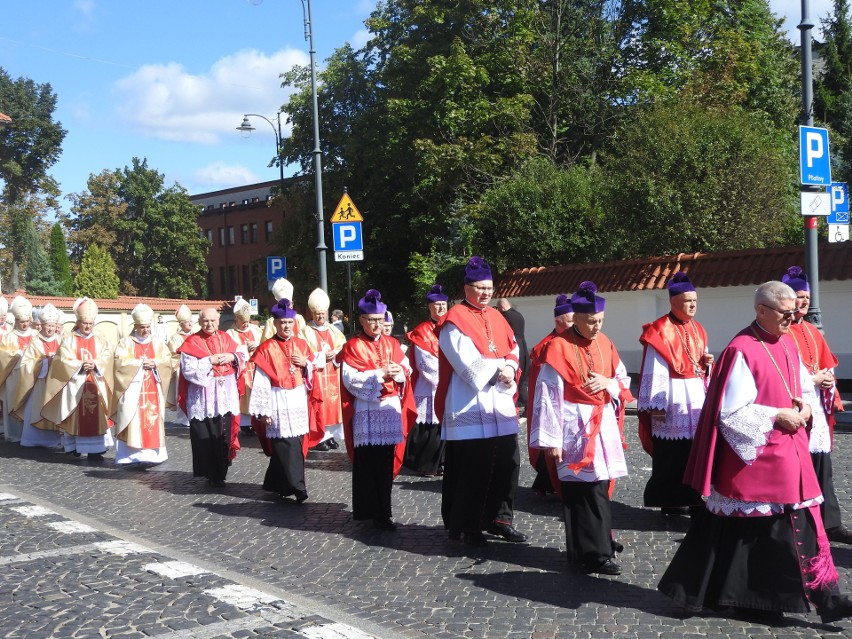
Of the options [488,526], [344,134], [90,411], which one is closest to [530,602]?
[488,526]

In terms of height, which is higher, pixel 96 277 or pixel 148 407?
pixel 96 277

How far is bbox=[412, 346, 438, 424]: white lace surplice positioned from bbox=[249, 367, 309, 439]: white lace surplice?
1.74m

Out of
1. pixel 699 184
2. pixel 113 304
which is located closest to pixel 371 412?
pixel 699 184

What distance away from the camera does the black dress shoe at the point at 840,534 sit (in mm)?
6742

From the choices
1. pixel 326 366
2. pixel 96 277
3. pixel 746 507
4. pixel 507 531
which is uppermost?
pixel 96 277

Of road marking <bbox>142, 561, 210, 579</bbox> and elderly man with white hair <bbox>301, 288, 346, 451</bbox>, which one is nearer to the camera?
road marking <bbox>142, 561, 210, 579</bbox>

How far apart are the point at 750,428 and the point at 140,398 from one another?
28.2ft

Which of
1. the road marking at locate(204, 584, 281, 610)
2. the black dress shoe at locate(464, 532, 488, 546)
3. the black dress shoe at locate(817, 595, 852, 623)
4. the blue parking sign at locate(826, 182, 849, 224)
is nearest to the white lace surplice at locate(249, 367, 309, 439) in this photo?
the black dress shoe at locate(464, 532, 488, 546)

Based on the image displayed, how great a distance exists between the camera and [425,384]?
1066 centimetres

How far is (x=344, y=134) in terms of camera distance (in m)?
32.6

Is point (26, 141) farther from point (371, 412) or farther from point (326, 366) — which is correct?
point (371, 412)

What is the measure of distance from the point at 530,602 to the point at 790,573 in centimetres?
150

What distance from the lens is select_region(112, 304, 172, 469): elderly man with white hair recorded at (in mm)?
11922

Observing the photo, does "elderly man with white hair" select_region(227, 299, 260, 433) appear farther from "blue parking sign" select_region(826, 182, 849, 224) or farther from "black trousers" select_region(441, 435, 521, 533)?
"blue parking sign" select_region(826, 182, 849, 224)
